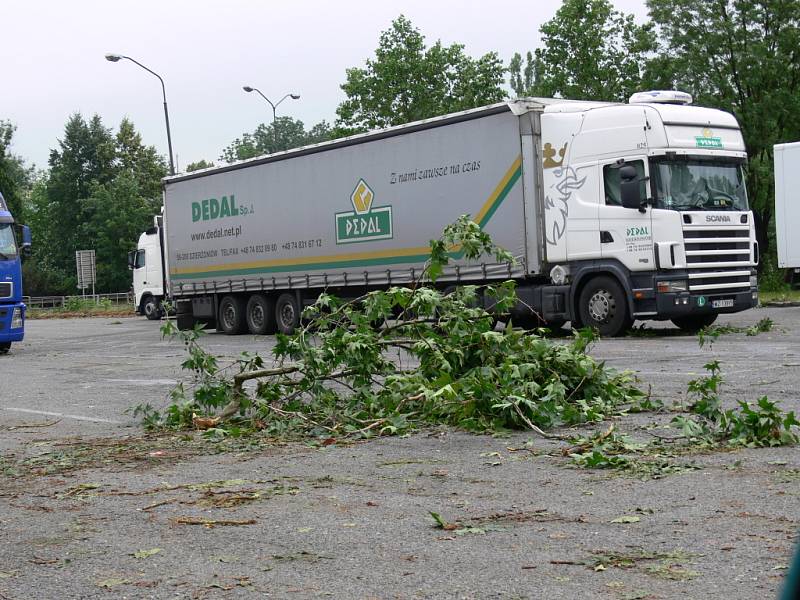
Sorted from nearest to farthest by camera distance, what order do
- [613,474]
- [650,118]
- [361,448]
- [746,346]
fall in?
[613,474] < [361,448] < [746,346] < [650,118]

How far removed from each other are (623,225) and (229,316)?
11.6m

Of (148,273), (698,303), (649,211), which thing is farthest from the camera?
(148,273)

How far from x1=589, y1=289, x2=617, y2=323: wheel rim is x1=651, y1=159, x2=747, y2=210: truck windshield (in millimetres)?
1675

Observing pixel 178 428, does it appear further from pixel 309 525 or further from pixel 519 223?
pixel 519 223

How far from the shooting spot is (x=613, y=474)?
6.55 metres

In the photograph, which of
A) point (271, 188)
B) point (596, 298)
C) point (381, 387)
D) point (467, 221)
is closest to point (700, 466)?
point (381, 387)

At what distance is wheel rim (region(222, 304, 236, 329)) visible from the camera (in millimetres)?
26252

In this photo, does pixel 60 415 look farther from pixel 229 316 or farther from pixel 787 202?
pixel 787 202

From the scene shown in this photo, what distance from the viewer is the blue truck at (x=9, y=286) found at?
21484 millimetres

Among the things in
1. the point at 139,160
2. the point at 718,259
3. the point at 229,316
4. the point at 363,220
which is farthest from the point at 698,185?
the point at 139,160

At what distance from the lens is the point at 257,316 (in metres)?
25.6

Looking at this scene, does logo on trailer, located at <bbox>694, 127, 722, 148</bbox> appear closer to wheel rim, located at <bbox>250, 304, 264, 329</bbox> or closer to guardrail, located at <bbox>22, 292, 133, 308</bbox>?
wheel rim, located at <bbox>250, 304, 264, 329</bbox>

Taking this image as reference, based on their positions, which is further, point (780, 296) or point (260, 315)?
point (780, 296)

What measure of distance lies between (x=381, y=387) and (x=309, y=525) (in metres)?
3.96
